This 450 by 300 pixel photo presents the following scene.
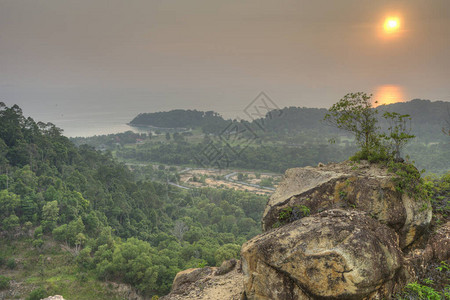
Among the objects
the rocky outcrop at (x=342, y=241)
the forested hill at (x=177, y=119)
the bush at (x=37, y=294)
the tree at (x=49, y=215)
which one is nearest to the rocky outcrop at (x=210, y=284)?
the rocky outcrop at (x=342, y=241)

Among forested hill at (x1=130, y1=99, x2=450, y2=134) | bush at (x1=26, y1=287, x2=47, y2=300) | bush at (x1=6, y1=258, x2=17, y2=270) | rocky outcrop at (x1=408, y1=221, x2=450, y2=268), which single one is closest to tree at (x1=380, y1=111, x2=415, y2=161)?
rocky outcrop at (x1=408, y1=221, x2=450, y2=268)

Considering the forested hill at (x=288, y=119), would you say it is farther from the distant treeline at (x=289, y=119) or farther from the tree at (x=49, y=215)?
the tree at (x=49, y=215)

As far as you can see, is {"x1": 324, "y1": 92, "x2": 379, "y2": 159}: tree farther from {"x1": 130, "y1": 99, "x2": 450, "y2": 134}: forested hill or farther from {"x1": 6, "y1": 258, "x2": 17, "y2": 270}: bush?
{"x1": 130, "y1": 99, "x2": 450, "y2": 134}: forested hill

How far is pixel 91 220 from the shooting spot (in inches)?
882

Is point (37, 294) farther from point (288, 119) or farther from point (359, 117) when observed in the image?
point (288, 119)

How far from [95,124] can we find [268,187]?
77847 mm

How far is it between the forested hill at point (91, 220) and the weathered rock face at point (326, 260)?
8186 millimetres

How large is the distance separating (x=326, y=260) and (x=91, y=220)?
20.9 m

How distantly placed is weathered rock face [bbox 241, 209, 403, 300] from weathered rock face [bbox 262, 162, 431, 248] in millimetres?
417

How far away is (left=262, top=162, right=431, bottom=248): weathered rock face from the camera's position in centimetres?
641

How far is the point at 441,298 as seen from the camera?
17.3ft

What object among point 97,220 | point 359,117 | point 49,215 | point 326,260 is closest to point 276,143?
point 97,220

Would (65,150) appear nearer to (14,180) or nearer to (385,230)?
(14,180)

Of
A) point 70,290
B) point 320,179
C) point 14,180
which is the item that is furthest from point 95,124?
point 320,179
